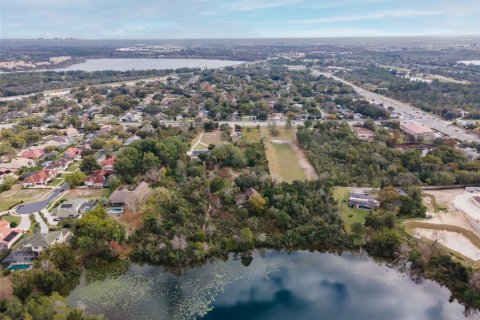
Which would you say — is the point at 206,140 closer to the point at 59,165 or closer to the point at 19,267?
the point at 59,165

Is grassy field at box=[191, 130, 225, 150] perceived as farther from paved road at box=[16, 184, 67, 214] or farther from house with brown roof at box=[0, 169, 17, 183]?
house with brown roof at box=[0, 169, 17, 183]

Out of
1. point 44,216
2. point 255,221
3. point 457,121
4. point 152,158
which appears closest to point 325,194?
point 255,221

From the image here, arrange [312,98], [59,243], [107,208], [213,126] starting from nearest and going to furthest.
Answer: [59,243] → [107,208] → [213,126] → [312,98]

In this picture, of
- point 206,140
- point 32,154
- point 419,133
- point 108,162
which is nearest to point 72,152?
point 32,154

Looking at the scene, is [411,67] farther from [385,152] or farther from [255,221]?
[255,221]

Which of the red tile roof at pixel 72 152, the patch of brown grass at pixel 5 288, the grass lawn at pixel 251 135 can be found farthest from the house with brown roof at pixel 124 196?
the grass lawn at pixel 251 135

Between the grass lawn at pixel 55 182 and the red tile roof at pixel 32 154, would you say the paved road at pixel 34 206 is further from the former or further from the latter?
the red tile roof at pixel 32 154
